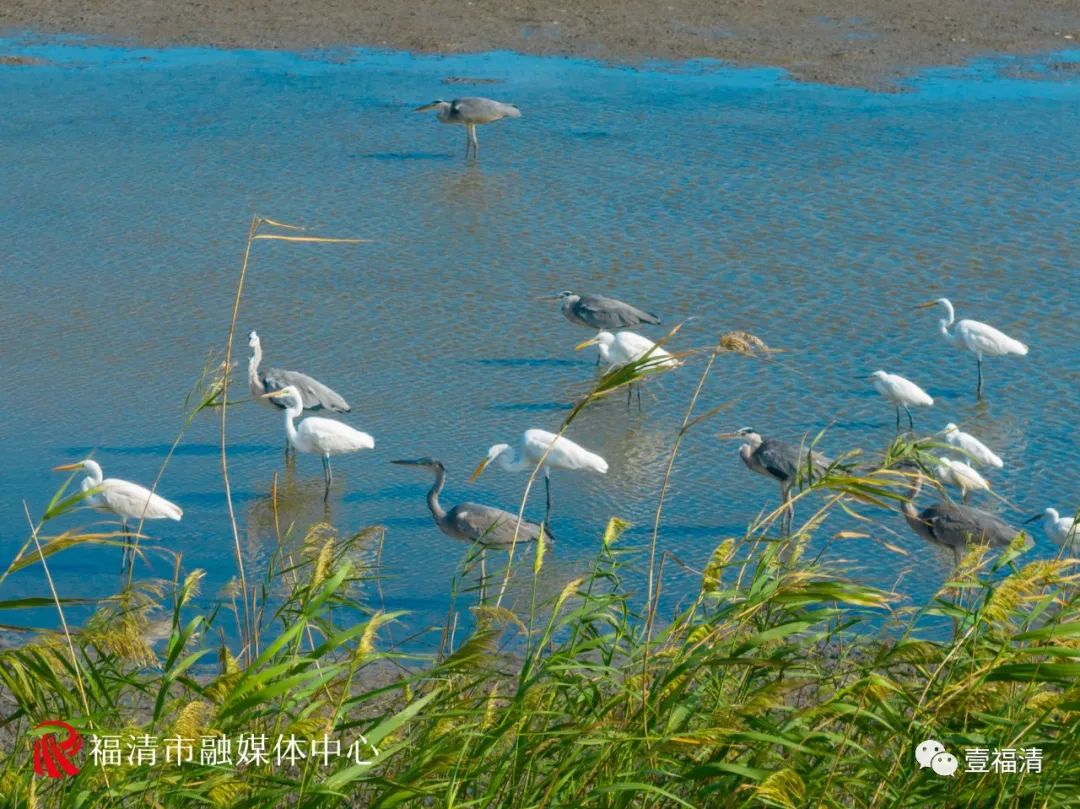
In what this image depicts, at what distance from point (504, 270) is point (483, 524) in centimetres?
439

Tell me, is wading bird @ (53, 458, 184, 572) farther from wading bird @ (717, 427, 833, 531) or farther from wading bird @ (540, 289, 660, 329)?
wading bird @ (540, 289, 660, 329)

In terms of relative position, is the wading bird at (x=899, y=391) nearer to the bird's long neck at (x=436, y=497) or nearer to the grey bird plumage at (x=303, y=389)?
the bird's long neck at (x=436, y=497)

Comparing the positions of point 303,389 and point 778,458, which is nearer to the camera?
point 778,458

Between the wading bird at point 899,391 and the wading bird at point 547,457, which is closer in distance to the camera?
the wading bird at point 547,457

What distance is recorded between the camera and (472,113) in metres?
13.7

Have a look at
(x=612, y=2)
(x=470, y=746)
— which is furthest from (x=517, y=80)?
(x=470, y=746)

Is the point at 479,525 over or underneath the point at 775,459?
underneath

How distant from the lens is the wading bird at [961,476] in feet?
23.8

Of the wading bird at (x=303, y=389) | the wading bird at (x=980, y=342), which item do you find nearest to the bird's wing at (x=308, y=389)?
the wading bird at (x=303, y=389)

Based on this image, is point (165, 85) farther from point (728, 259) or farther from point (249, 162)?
point (728, 259)

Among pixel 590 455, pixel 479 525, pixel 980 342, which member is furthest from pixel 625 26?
pixel 479 525

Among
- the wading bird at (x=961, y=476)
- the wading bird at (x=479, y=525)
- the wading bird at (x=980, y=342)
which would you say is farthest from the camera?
the wading bird at (x=980, y=342)

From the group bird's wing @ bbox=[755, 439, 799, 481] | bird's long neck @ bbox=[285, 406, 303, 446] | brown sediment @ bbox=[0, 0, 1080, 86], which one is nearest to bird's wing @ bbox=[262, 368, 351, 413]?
bird's long neck @ bbox=[285, 406, 303, 446]

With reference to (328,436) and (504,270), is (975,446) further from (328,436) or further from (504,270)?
(504,270)
